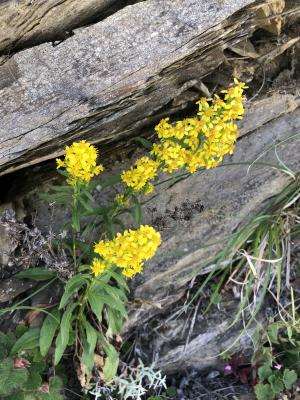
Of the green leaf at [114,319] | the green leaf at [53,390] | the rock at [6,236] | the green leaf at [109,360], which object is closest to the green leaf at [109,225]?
the green leaf at [114,319]

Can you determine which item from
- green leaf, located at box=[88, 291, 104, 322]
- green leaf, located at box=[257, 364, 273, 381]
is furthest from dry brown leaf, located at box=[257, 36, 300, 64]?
green leaf, located at box=[257, 364, 273, 381]

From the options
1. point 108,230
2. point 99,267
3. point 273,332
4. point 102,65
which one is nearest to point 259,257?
point 273,332

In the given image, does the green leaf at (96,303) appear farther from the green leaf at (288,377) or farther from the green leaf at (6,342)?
the green leaf at (288,377)

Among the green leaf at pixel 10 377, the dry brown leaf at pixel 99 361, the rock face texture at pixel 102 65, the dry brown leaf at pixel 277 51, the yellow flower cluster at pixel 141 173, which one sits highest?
the rock face texture at pixel 102 65

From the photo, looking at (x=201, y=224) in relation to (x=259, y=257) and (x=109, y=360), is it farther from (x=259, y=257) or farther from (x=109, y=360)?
(x=109, y=360)

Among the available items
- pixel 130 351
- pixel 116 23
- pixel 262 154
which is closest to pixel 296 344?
pixel 130 351

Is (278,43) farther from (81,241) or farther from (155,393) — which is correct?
(155,393)

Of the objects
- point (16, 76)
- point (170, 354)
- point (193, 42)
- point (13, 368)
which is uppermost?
point (16, 76)
